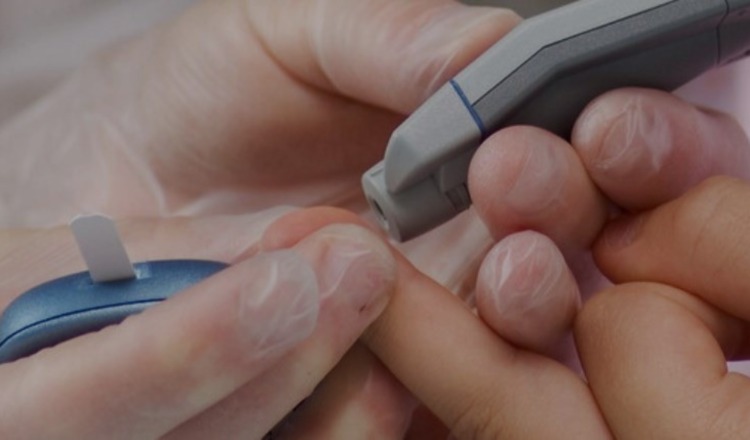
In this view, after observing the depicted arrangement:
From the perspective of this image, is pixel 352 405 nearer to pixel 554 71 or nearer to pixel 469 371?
pixel 469 371

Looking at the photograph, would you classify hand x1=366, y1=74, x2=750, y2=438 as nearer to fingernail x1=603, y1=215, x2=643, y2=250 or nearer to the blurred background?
fingernail x1=603, y1=215, x2=643, y2=250

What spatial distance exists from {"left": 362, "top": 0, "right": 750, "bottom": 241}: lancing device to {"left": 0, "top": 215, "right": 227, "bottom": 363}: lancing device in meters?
0.12

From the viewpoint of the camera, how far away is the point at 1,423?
0.40 m

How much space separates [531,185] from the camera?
46cm

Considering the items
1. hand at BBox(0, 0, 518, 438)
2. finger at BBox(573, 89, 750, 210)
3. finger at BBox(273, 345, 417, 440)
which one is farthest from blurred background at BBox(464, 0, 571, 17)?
finger at BBox(273, 345, 417, 440)

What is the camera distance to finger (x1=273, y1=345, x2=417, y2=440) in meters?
0.47

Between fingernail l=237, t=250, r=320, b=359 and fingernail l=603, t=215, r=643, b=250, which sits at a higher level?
fingernail l=237, t=250, r=320, b=359

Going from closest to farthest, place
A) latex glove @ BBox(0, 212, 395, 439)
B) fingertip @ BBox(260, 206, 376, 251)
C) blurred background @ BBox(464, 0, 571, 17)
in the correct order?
latex glove @ BBox(0, 212, 395, 439) → fingertip @ BBox(260, 206, 376, 251) → blurred background @ BBox(464, 0, 571, 17)

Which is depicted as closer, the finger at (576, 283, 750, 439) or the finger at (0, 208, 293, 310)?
the finger at (576, 283, 750, 439)

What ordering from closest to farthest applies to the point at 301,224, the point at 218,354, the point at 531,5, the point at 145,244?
the point at 218,354
the point at 301,224
the point at 145,244
the point at 531,5

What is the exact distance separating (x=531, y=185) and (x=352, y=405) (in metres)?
0.14

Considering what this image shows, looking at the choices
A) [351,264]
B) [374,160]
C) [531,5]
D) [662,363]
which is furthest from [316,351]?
[531,5]

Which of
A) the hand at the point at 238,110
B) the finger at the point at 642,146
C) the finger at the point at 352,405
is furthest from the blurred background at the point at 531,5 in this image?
the finger at the point at 352,405

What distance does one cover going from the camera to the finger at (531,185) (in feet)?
1.48
